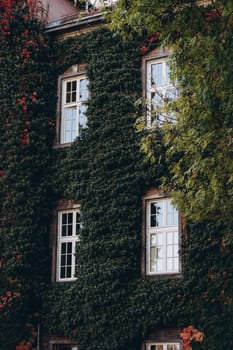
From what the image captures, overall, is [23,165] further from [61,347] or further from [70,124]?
[61,347]

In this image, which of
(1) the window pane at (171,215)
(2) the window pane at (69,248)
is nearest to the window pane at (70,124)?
(2) the window pane at (69,248)

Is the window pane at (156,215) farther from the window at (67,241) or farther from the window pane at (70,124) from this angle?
the window pane at (70,124)

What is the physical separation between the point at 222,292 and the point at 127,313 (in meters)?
2.53

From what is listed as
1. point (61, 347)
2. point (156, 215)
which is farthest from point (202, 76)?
point (61, 347)

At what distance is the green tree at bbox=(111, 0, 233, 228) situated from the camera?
1473 centimetres

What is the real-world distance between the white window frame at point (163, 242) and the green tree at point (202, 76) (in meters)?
4.89

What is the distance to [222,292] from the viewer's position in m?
19.3

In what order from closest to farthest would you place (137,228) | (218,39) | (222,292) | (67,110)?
(218,39) < (222,292) < (137,228) < (67,110)

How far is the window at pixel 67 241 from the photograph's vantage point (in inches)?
882

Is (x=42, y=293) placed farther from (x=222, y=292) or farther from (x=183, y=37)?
(x=183, y=37)

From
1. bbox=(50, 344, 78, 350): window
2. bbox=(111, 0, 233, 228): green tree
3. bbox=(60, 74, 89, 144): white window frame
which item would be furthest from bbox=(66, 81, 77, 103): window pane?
bbox=(111, 0, 233, 228): green tree

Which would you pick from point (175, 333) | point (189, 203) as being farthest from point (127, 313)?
point (189, 203)

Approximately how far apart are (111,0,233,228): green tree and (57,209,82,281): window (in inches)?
275

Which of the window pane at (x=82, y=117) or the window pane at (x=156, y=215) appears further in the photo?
the window pane at (x=82, y=117)
